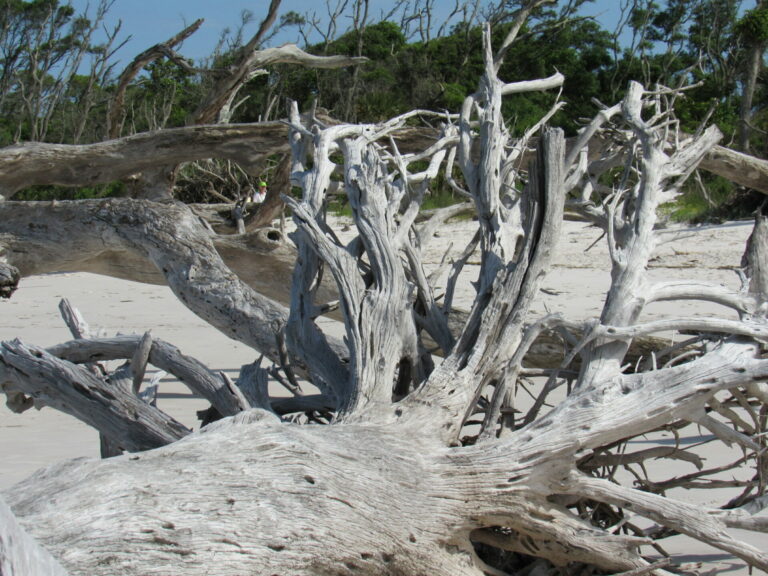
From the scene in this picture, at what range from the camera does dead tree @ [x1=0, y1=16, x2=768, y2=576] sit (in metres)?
1.76

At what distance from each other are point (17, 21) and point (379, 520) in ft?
93.4

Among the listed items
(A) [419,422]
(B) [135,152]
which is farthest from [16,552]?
(B) [135,152]

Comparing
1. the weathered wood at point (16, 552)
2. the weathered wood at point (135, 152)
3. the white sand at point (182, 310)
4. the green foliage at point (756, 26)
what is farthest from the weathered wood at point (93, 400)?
the green foliage at point (756, 26)

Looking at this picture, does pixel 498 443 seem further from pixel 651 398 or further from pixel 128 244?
pixel 128 244

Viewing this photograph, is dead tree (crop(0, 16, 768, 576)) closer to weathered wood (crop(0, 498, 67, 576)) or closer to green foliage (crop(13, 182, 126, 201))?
weathered wood (crop(0, 498, 67, 576))

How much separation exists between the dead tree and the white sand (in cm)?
41

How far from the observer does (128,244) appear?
448cm

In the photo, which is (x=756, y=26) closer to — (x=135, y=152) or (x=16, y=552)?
(x=135, y=152)

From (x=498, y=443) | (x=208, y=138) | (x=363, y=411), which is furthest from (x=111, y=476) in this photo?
(x=208, y=138)

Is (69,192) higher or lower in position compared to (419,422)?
higher

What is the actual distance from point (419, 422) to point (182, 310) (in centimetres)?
702

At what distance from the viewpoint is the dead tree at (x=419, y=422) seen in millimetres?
1757

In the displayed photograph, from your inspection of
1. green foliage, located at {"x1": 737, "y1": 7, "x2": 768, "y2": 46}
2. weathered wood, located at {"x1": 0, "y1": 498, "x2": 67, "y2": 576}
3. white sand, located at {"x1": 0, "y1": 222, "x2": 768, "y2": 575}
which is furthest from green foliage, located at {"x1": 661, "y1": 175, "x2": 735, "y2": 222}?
weathered wood, located at {"x1": 0, "y1": 498, "x2": 67, "y2": 576}

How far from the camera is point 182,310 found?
8875 millimetres
